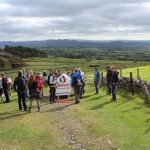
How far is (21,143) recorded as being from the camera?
1655cm

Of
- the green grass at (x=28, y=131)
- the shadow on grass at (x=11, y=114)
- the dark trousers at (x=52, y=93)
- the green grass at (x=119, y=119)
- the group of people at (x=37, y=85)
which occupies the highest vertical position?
the group of people at (x=37, y=85)

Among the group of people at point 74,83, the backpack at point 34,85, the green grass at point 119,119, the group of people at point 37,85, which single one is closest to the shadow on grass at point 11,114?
the group of people at point 37,85

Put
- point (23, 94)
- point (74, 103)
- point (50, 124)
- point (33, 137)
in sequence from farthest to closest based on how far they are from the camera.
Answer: point (74, 103) < point (23, 94) < point (50, 124) < point (33, 137)

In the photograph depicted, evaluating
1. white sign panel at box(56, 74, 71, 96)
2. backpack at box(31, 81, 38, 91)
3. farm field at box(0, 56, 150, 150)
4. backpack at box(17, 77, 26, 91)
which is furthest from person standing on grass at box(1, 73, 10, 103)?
backpack at box(31, 81, 38, 91)

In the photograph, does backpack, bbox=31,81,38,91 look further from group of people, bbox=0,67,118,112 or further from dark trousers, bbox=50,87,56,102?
dark trousers, bbox=50,87,56,102

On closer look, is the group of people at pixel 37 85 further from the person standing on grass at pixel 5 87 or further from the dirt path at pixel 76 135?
the dirt path at pixel 76 135

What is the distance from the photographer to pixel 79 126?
19.7 m

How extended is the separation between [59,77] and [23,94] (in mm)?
6531

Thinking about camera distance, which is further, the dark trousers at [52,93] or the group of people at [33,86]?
the dark trousers at [52,93]

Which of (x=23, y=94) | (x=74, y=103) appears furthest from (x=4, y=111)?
(x=74, y=103)

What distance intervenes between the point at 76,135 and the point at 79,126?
1.96 meters

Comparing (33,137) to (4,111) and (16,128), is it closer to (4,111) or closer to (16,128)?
(16,128)

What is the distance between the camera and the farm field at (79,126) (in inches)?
645

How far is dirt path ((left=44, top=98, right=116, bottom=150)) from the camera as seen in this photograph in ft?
52.3
